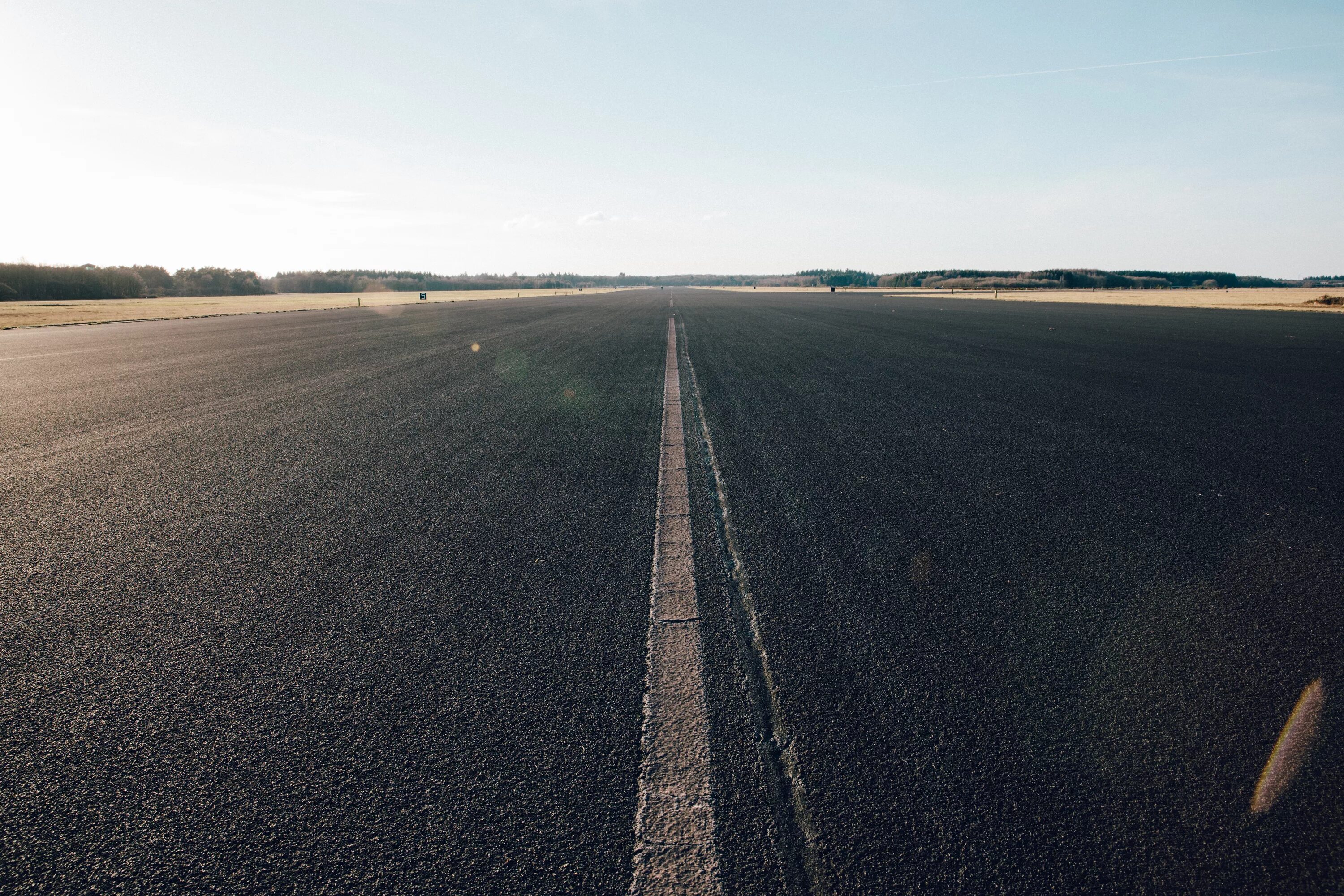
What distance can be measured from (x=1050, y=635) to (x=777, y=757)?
1423 mm

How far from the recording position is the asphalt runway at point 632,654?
170cm

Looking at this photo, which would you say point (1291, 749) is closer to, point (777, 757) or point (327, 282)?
point (777, 757)

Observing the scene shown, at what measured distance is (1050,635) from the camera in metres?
2.74

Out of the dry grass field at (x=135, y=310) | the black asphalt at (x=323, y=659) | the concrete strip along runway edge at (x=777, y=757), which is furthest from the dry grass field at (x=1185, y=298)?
the dry grass field at (x=135, y=310)

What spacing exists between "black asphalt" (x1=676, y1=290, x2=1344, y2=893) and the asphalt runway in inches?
0.6

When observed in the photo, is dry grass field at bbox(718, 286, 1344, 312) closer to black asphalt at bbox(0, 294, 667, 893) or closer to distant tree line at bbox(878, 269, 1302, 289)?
distant tree line at bbox(878, 269, 1302, 289)

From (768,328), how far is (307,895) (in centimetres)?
2110

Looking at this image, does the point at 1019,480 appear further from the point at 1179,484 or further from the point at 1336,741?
the point at 1336,741

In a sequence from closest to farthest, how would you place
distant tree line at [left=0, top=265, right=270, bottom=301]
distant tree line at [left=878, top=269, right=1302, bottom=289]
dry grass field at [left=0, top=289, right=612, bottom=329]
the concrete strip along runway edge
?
the concrete strip along runway edge
dry grass field at [left=0, top=289, right=612, bottom=329]
distant tree line at [left=0, top=265, right=270, bottom=301]
distant tree line at [left=878, top=269, right=1302, bottom=289]

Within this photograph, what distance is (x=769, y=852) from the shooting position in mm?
1667

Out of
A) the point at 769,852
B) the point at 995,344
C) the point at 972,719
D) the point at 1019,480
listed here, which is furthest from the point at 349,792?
the point at 995,344

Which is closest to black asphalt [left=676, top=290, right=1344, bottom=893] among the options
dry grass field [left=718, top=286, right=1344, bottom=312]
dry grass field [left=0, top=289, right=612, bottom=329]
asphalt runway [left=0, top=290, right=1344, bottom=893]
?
asphalt runway [left=0, top=290, right=1344, bottom=893]

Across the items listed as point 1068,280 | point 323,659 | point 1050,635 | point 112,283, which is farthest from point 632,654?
point 1068,280

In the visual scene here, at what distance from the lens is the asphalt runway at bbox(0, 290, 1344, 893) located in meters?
1.70
